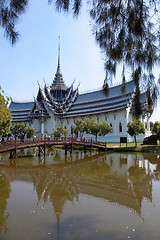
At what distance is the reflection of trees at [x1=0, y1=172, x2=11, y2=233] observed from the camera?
25.8 feet

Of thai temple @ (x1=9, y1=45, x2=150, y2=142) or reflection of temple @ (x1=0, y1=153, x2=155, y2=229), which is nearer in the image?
reflection of temple @ (x1=0, y1=153, x2=155, y2=229)

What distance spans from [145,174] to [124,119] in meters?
36.1

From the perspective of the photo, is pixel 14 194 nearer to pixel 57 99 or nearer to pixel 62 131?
pixel 62 131

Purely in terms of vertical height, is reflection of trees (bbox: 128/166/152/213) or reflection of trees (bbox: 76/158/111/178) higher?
reflection of trees (bbox: 128/166/152/213)

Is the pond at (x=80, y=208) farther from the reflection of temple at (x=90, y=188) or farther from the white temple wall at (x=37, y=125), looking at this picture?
the white temple wall at (x=37, y=125)

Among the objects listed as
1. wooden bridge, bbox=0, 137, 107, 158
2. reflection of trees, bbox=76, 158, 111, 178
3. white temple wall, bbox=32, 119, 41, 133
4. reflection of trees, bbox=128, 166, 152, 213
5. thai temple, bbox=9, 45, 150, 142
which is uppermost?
thai temple, bbox=9, 45, 150, 142

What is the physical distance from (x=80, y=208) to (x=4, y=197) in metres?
3.51

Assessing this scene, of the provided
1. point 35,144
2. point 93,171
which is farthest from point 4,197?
point 35,144

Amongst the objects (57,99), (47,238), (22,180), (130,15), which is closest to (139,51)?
(130,15)

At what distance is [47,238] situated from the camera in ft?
22.0

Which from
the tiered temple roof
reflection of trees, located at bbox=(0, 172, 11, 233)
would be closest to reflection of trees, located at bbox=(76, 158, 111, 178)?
reflection of trees, located at bbox=(0, 172, 11, 233)

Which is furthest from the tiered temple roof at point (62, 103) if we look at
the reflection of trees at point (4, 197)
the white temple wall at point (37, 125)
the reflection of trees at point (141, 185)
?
the reflection of trees at point (4, 197)

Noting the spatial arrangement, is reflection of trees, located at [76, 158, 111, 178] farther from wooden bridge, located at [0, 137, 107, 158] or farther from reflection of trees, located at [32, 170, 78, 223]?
wooden bridge, located at [0, 137, 107, 158]

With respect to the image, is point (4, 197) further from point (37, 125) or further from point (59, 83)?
point (59, 83)
